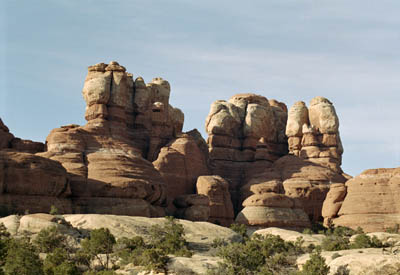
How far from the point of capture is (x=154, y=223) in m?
67.1

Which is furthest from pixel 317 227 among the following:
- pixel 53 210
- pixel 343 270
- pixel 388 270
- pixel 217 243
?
pixel 388 270

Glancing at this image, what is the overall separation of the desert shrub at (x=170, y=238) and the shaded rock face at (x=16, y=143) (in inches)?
1051

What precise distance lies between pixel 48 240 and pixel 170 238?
9.59 meters

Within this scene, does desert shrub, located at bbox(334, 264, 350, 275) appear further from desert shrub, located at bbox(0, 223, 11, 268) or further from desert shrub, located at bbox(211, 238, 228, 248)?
desert shrub, located at bbox(0, 223, 11, 268)

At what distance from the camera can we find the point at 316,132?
11825 cm

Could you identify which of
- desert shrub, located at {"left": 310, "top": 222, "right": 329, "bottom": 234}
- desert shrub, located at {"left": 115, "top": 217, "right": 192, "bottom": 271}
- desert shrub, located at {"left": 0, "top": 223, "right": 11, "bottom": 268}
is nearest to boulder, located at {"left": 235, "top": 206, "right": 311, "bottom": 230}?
desert shrub, located at {"left": 310, "top": 222, "right": 329, "bottom": 234}

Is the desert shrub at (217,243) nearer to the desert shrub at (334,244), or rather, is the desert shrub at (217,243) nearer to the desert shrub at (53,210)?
the desert shrub at (334,244)

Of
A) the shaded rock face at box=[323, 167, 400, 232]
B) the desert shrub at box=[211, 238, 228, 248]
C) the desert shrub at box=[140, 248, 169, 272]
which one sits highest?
the shaded rock face at box=[323, 167, 400, 232]

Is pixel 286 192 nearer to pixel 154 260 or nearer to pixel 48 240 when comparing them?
pixel 48 240

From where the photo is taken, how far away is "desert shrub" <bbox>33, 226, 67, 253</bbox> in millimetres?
56438

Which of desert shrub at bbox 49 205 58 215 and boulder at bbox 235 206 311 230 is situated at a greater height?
boulder at bbox 235 206 311 230

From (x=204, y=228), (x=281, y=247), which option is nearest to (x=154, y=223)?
(x=204, y=228)

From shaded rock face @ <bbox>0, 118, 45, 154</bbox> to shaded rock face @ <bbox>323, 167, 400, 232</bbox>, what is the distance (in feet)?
118

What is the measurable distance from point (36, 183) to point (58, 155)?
11.0m
